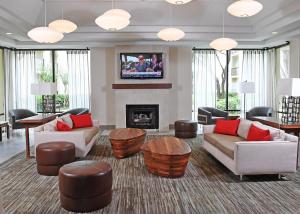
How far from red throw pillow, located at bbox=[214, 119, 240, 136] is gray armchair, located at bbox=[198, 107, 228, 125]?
238 centimetres

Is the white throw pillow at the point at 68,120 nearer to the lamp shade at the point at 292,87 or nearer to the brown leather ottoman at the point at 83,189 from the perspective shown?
the brown leather ottoman at the point at 83,189

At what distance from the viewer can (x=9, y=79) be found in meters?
10.4

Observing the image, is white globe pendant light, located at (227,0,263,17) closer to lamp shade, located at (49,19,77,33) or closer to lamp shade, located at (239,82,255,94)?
lamp shade, located at (49,19,77,33)

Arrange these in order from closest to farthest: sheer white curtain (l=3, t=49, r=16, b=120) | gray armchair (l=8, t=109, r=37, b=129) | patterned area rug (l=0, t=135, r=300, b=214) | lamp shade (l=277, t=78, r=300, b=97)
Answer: patterned area rug (l=0, t=135, r=300, b=214)
lamp shade (l=277, t=78, r=300, b=97)
gray armchair (l=8, t=109, r=37, b=129)
sheer white curtain (l=3, t=49, r=16, b=120)

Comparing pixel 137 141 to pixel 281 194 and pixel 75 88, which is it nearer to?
pixel 281 194

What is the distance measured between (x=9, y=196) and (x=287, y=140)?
14.3 ft

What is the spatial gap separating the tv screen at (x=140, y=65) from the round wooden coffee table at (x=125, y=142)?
3448mm

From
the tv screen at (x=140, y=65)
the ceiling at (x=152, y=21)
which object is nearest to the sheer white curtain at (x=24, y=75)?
the ceiling at (x=152, y=21)

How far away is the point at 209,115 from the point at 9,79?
702 centimetres

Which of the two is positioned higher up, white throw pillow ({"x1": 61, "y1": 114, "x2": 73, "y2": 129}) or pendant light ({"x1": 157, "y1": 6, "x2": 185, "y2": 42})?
pendant light ({"x1": 157, "y1": 6, "x2": 185, "y2": 42})

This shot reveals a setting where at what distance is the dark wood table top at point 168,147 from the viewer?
4.92 m

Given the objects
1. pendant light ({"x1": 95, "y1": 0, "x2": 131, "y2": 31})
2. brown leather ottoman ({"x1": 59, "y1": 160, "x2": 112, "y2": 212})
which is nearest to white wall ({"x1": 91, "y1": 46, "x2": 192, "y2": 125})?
pendant light ({"x1": 95, "y1": 0, "x2": 131, "y2": 31})

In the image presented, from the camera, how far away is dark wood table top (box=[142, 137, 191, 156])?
4.92m

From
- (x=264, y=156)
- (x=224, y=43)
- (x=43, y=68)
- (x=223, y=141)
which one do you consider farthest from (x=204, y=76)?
(x=264, y=156)
